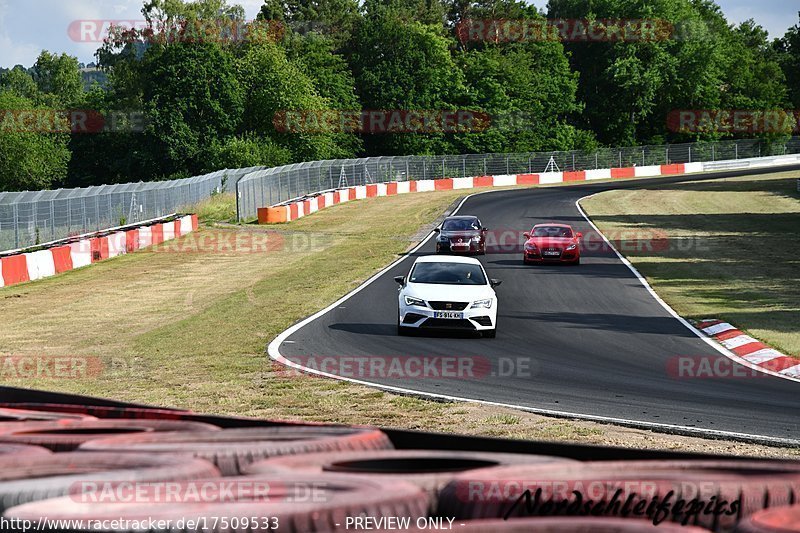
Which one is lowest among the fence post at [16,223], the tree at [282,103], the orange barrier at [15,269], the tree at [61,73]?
the orange barrier at [15,269]

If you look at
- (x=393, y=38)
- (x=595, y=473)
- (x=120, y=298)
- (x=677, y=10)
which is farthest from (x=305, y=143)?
(x=595, y=473)

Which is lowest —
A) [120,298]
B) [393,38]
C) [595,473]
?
[120,298]

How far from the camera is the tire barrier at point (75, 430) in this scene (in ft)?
18.4

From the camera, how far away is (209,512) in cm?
374

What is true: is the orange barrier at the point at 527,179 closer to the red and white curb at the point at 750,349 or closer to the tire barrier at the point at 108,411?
the red and white curb at the point at 750,349

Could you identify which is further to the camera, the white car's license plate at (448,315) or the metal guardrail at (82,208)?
the metal guardrail at (82,208)

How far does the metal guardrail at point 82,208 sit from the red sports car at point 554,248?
16.2 metres

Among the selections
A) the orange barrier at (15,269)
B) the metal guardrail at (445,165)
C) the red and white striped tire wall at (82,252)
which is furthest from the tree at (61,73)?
the orange barrier at (15,269)

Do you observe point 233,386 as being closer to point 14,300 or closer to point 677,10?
point 14,300

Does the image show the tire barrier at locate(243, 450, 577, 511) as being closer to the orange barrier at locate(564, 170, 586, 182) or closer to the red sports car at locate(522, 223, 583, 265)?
the red sports car at locate(522, 223, 583, 265)

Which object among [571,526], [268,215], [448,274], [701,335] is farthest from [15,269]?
[571,526]

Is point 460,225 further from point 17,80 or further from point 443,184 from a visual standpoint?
point 17,80

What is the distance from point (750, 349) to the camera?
703 inches

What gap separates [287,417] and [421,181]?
64.7 m
